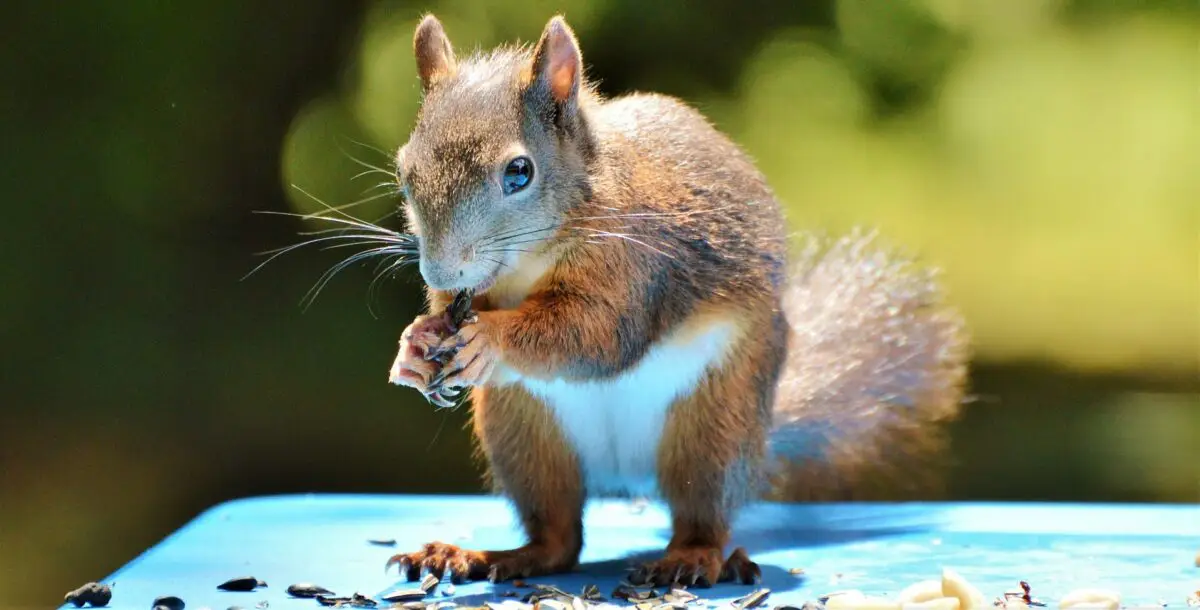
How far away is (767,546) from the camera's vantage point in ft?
7.95

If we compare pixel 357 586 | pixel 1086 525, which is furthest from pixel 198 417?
pixel 1086 525

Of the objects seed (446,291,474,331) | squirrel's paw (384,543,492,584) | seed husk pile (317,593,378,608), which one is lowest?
seed husk pile (317,593,378,608)

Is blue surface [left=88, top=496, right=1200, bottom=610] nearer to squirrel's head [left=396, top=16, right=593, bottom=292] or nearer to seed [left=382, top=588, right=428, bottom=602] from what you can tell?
seed [left=382, top=588, right=428, bottom=602]

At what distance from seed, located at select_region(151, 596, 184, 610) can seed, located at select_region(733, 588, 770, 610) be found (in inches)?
30.0

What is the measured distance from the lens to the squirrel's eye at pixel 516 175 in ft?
6.06

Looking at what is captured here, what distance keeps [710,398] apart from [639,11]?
98 cm

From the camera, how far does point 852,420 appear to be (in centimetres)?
268

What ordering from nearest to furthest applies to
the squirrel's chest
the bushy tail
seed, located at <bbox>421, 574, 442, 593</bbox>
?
seed, located at <bbox>421, 574, 442, 593</bbox>
the squirrel's chest
the bushy tail

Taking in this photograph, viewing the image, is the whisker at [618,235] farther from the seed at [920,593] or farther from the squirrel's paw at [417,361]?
the seed at [920,593]

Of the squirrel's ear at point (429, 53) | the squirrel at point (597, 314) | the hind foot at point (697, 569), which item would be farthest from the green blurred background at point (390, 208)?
the hind foot at point (697, 569)

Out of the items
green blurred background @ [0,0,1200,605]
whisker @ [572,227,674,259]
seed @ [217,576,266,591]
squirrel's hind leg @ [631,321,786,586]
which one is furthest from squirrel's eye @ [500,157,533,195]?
green blurred background @ [0,0,1200,605]

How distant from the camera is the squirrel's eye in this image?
6.06 ft

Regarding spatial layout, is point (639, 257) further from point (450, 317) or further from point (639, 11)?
point (639, 11)

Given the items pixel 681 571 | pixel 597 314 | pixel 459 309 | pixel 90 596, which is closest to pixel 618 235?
pixel 597 314
